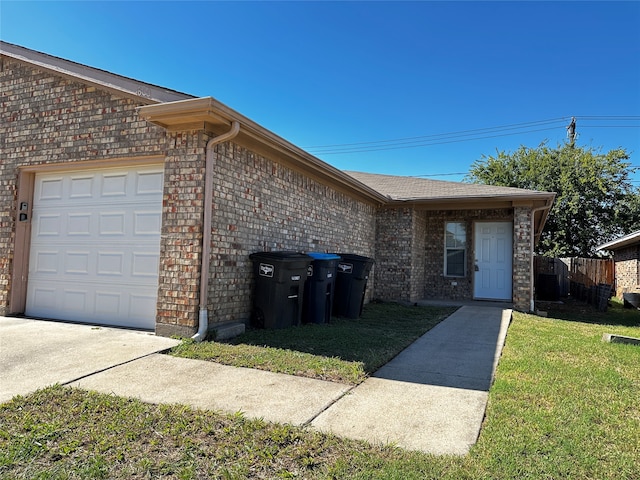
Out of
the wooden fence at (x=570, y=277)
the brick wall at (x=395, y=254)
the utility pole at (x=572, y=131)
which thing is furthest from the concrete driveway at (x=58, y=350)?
the utility pole at (x=572, y=131)

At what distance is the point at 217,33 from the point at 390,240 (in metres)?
6.79

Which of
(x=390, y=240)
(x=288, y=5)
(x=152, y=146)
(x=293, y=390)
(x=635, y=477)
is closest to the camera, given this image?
(x=635, y=477)

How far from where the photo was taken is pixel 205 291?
18.6ft

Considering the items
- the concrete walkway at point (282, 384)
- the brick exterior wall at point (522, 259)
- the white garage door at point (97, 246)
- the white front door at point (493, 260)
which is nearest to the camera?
the concrete walkway at point (282, 384)

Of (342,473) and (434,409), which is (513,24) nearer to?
(434,409)

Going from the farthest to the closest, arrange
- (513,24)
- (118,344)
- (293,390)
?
(513,24) < (118,344) < (293,390)

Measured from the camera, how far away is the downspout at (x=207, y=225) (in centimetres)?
561

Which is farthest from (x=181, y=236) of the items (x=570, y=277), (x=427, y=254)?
(x=570, y=277)

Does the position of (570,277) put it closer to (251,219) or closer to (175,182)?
(251,219)

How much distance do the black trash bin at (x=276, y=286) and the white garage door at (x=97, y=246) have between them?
4.78 feet

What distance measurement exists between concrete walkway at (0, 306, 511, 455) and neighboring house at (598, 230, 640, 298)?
39.2 feet

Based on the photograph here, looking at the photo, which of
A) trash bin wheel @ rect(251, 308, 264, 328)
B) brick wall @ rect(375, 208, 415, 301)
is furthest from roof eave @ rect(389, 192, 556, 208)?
trash bin wheel @ rect(251, 308, 264, 328)

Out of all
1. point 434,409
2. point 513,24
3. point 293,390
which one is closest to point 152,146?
point 293,390

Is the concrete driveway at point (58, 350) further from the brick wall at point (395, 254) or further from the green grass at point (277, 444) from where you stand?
the brick wall at point (395, 254)
